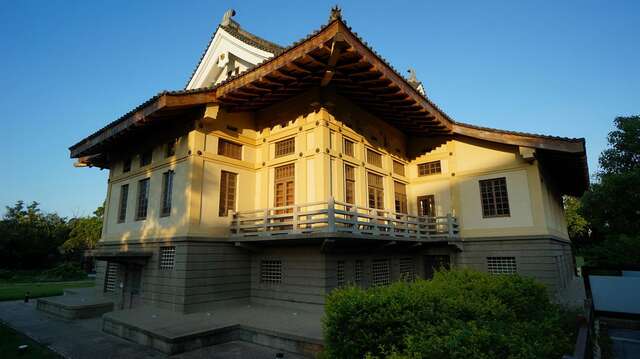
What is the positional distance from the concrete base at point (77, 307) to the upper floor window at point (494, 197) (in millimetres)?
18413

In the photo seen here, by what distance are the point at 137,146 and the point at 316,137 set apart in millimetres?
10029

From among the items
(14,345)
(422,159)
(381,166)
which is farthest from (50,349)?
(422,159)

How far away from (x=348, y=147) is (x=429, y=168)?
20.6 feet

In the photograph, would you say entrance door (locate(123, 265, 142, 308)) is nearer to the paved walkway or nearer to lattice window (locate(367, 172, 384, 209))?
the paved walkway

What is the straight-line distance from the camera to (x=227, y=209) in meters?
14.6

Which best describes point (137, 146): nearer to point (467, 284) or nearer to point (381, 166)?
point (381, 166)

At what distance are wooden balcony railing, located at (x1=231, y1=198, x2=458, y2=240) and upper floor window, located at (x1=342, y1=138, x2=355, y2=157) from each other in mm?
2470

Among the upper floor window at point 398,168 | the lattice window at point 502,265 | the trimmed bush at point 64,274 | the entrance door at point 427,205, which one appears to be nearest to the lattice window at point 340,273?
the upper floor window at point 398,168

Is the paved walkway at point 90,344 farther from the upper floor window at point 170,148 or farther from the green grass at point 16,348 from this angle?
the upper floor window at point 170,148

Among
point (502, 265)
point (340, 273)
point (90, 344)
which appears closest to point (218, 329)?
point (90, 344)

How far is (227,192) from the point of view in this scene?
14641 millimetres

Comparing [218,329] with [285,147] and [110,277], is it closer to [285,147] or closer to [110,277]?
[285,147]

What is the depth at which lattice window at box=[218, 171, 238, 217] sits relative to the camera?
14.4m

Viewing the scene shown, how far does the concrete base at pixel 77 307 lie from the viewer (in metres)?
14.1
